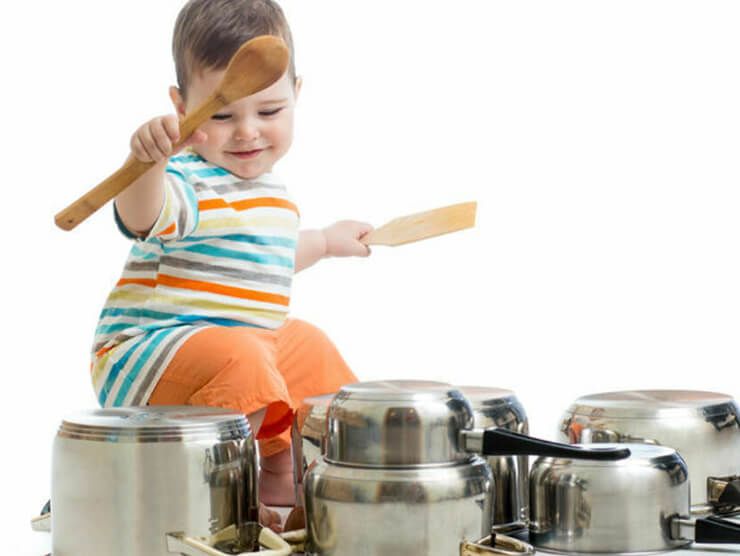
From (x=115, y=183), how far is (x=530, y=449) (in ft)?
1.21

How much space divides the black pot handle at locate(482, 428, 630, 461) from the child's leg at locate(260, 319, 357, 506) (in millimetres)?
356

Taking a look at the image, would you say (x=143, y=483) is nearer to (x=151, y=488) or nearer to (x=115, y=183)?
(x=151, y=488)

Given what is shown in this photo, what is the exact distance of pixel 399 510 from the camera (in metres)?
0.81

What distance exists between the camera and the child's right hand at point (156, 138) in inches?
36.8

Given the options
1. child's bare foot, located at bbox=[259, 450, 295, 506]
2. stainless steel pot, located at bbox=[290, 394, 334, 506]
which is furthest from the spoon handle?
child's bare foot, located at bbox=[259, 450, 295, 506]

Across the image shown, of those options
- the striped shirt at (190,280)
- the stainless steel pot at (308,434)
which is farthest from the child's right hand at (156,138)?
the stainless steel pot at (308,434)

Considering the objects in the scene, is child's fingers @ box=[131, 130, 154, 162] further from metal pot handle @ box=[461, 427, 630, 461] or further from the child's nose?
metal pot handle @ box=[461, 427, 630, 461]

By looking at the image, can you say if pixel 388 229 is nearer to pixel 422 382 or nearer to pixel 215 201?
pixel 215 201

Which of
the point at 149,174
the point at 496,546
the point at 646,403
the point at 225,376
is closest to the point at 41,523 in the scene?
the point at 225,376

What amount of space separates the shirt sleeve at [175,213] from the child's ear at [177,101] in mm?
60

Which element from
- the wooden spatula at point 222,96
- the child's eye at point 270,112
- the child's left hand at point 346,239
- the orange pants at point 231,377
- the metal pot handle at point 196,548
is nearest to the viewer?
the metal pot handle at point 196,548

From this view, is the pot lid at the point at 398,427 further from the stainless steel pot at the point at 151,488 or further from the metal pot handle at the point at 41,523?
the metal pot handle at the point at 41,523

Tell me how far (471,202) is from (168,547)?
46 centimetres

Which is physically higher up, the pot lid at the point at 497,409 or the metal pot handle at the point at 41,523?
the pot lid at the point at 497,409
